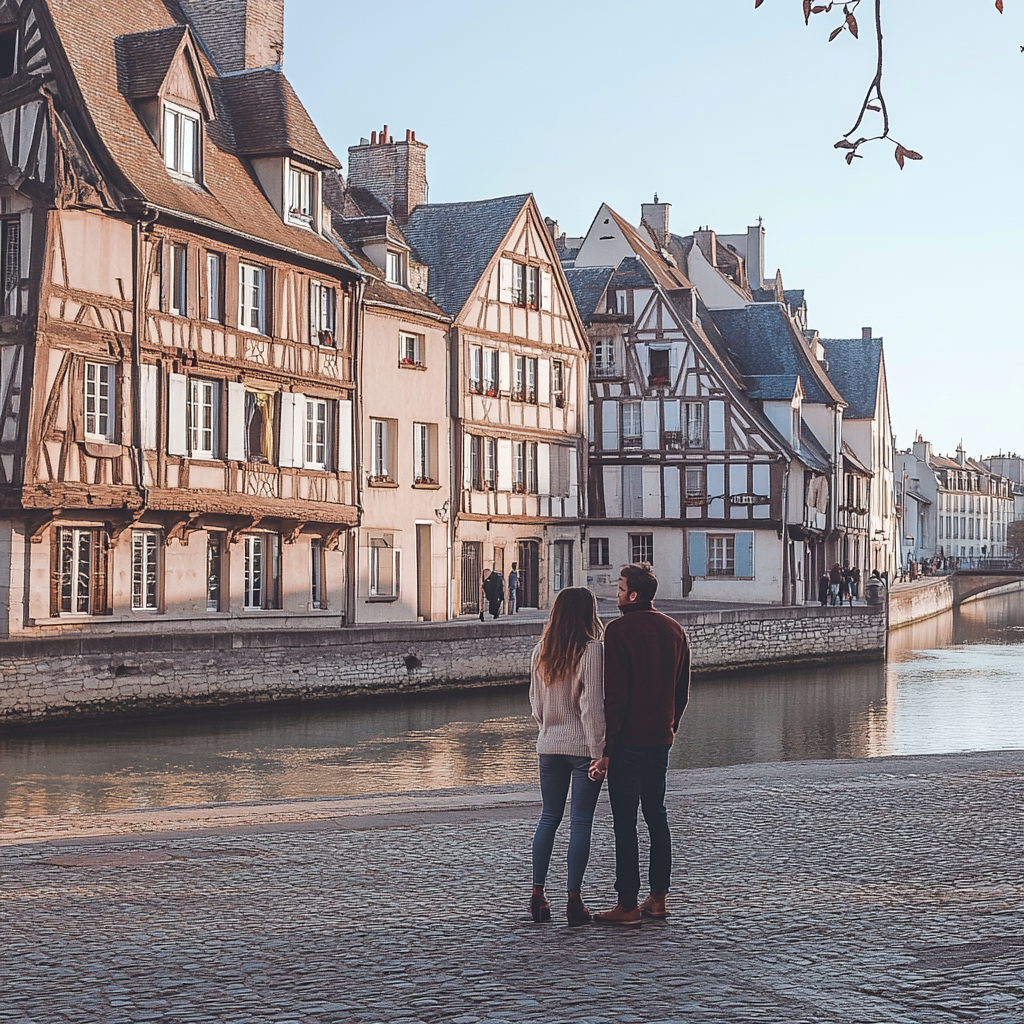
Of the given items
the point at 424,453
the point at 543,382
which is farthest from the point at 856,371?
the point at 424,453

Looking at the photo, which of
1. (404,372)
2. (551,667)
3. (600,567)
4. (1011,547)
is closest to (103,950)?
(551,667)

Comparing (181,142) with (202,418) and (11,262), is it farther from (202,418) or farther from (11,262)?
(202,418)

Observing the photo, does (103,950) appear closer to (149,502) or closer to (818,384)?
(149,502)

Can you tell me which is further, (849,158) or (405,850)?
(405,850)

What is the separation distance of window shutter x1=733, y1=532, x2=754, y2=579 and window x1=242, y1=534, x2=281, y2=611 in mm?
20694

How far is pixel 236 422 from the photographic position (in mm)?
27859

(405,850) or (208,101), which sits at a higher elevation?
(208,101)

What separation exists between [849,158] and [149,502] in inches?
860

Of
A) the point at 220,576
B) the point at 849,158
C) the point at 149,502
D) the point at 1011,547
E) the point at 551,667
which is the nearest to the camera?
the point at 849,158

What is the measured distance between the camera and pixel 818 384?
180 feet

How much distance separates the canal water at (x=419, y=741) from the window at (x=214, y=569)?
10.4ft

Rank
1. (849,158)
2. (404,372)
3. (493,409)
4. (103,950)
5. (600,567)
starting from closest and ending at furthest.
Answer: (849,158), (103,950), (404,372), (493,409), (600,567)

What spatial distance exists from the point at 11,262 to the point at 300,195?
7746 mm

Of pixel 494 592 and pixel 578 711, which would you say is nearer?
pixel 578 711
